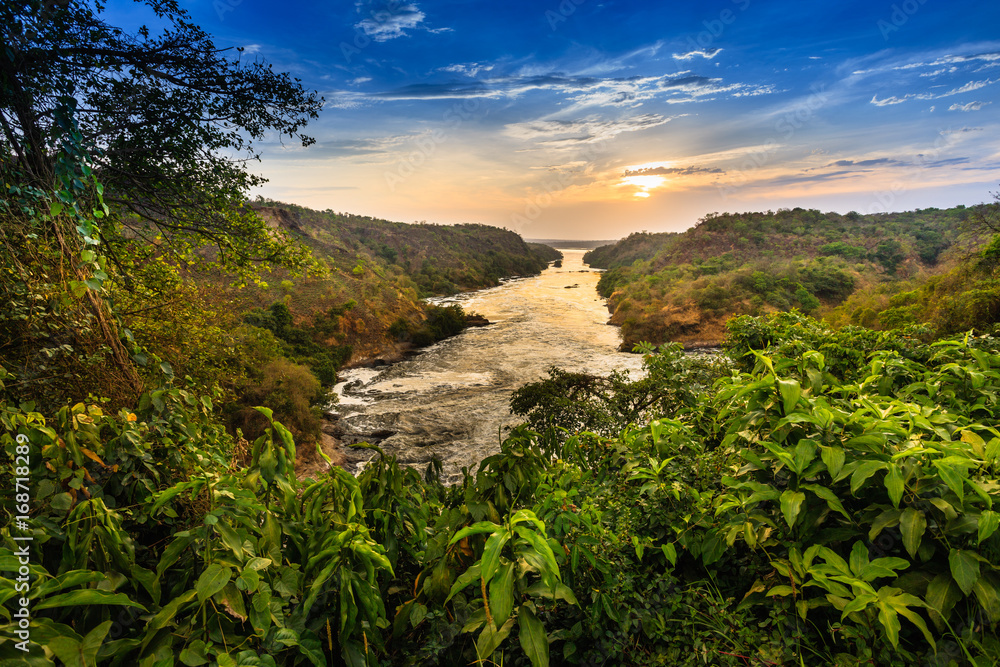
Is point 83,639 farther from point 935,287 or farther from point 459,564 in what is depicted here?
point 935,287

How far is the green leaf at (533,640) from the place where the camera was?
1104 mm

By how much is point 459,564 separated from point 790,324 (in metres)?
5.12

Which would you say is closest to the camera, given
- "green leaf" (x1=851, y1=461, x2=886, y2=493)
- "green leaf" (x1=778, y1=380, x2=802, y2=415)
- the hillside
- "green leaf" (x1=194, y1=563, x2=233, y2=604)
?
"green leaf" (x1=194, y1=563, x2=233, y2=604)

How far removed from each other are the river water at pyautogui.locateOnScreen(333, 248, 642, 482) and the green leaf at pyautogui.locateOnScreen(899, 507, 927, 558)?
26.3 ft

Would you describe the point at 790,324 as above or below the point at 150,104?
below

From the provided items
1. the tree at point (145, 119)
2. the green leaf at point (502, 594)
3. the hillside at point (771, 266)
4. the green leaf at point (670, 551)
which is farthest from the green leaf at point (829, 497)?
the hillside at point (771, 266)

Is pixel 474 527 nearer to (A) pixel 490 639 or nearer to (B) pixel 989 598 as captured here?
(A) pixel 490 639

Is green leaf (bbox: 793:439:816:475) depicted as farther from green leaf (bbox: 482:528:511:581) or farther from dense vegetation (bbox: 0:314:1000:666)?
green leaf (bbox: 482:528:511:581)

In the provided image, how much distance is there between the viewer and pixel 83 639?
0.93 meters

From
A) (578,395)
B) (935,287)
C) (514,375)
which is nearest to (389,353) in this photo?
(514,375)

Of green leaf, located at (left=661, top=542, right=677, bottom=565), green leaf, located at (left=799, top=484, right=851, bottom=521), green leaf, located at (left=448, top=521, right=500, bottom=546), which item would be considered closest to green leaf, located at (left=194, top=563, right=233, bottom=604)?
green leaf, located at (left=448, top=521, right=500, bottom=546)

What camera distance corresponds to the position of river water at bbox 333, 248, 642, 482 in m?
11.1

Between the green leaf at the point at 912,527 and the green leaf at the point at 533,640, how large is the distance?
1.01 metres

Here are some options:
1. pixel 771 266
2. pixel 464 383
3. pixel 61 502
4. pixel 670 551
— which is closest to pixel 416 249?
pixel 771 266
